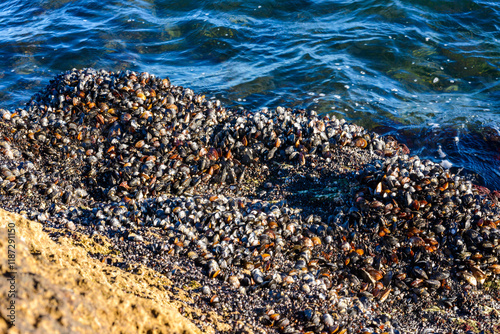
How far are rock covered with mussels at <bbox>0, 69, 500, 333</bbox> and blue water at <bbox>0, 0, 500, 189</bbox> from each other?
6.83ft

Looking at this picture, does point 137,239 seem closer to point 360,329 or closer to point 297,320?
point 297,320

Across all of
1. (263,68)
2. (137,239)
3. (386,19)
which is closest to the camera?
(137,239)

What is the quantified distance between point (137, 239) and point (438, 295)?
10.9 ft

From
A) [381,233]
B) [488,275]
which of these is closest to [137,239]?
[381,233]

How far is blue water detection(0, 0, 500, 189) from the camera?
807cm

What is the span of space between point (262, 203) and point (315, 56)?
6.73 m

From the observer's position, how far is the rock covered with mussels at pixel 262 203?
3666 millimetres

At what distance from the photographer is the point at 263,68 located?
9.85 metres

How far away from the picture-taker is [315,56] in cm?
1009

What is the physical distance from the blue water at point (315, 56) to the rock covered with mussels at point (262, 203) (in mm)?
2081

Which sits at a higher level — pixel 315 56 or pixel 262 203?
pixel 315 56

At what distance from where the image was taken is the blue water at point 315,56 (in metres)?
8.07

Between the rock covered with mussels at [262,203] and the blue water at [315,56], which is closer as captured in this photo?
the rock covered with mussels at [262,203]

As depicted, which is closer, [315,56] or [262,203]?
[262,203]
